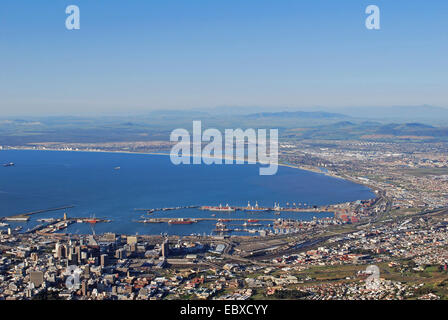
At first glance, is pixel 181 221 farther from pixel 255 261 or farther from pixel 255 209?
pixel 255 261

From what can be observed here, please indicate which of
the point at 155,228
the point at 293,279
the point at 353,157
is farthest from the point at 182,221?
the point at 353,157

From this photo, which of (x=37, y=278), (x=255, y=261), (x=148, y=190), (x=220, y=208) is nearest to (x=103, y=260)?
(x=37, y=278)

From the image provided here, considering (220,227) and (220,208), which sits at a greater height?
(220,208)

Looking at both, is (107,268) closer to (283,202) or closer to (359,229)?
(359,229)

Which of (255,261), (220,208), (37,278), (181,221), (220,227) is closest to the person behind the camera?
(37,278)

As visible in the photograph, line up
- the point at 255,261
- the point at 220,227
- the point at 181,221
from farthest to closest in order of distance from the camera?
the point at 181,221 → the point at 220,227 → the point at 255,261

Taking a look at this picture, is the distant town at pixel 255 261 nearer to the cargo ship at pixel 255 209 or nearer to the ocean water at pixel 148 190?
the ocean water at pixel 148 190

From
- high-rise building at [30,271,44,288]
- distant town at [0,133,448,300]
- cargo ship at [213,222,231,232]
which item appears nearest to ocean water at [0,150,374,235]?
cargo ship at [213,222,231,232]

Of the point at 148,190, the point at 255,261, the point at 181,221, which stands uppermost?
the point at 148,190
